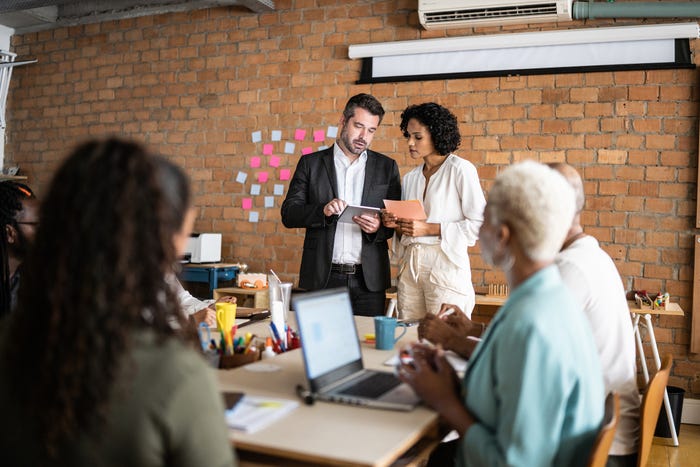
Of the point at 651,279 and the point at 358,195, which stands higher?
the point at 358,195

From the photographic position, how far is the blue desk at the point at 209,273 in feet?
16.1

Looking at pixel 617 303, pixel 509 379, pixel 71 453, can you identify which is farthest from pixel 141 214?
pixel 617 303

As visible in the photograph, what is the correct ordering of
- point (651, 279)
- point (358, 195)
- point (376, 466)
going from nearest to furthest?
point (376, 466) → point (358, 195) → point (651, 279)

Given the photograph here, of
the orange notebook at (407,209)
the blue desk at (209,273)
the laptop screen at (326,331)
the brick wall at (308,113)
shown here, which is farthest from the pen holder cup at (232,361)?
the blue desk at (209,273)

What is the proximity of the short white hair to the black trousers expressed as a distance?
179cm

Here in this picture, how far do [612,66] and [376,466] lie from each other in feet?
12.6

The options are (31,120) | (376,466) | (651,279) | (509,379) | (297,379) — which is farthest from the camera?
(31,120)

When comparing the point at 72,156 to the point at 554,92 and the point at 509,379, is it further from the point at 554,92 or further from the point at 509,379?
the point at 554,92

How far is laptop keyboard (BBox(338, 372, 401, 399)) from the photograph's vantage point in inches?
59.5

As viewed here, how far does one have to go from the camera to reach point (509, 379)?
1.23 m

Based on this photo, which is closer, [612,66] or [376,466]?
[376,466]

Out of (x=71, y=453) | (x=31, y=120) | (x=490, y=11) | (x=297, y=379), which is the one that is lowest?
(x=297, y=379)

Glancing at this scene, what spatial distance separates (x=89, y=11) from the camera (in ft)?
19.1

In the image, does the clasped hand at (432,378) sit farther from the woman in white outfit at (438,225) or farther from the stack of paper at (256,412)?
the woman in white outfit at (438,225)
